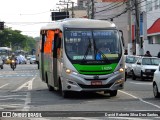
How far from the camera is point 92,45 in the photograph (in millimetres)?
18531

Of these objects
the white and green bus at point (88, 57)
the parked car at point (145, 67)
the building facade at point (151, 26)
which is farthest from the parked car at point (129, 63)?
the building facade at point (151, 26)

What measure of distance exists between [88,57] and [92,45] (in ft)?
1.97

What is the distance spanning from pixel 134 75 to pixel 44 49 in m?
10.8

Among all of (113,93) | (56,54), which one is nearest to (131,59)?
(56,54)

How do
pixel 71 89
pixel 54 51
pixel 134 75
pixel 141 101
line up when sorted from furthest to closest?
pixel 134 75 < pixel 54 51 < pixel 71 89 < pixel 141 101

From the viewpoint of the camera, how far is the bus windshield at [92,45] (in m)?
18.2

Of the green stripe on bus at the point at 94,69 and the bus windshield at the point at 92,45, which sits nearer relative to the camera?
the green stripe on bus at the point at 94,69

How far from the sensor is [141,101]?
16.9 metres

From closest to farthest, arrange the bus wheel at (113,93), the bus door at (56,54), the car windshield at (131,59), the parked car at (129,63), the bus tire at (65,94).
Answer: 1. the bus tire at (65,94)
2. the bus wheel at (113,93)
3. the bus door at (56,54)
4. the parked car at (129,63)
5. the car windshield at (131,59)

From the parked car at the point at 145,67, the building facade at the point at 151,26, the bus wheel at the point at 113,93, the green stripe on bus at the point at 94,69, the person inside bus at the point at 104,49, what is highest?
the building facade at the point at 151,26

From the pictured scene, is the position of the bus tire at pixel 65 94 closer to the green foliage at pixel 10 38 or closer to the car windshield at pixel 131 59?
the car windshield at pixel 131 59

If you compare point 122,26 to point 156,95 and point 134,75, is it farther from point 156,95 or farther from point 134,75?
point 156,95

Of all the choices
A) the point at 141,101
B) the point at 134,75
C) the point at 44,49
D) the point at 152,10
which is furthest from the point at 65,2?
the point at 141,101

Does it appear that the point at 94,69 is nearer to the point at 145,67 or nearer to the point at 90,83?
the point at 90,83
